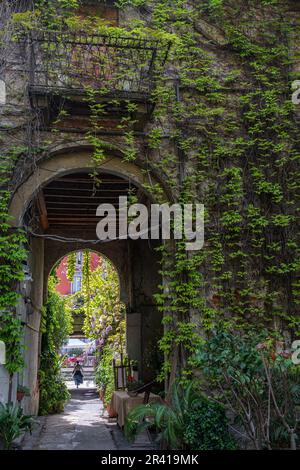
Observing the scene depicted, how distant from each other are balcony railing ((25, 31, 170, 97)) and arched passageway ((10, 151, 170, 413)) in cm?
107

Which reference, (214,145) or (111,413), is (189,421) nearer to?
(214,145)

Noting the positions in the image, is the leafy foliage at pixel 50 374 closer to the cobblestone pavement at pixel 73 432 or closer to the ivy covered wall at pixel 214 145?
the cobblestone pavement at pixel 73 432

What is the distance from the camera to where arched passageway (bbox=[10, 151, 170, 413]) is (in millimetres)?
8492

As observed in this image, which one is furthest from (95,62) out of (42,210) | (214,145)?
(42,210)

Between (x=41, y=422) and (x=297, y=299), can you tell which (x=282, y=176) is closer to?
(x=297, y=299)

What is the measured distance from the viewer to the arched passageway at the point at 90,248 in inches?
334

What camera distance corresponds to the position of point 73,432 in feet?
27.0

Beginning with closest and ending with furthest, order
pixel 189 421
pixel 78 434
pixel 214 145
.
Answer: pixel 189 421, pixel 214 145, pixel 78 434

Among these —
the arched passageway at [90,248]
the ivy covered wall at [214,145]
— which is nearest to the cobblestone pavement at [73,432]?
the arched passageway at [90,248]

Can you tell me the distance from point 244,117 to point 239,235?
6.33ft

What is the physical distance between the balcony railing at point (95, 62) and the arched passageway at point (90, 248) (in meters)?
1.07

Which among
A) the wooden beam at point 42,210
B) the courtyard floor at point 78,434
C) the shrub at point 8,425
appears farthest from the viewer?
the wooden beam at point 42,210

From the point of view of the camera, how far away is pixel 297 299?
7371 millimetres

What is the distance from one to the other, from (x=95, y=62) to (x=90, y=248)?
565 cm
